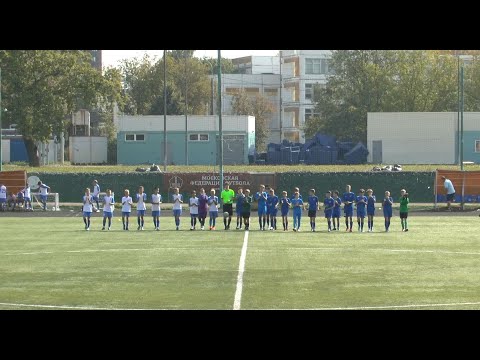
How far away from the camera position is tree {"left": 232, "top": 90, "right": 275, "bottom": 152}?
10681 cm

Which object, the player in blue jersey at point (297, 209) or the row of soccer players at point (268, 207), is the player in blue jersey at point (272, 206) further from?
the player in blue jersey at point (297, 209)

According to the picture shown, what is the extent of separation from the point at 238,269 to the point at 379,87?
69967mm

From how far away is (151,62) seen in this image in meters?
116

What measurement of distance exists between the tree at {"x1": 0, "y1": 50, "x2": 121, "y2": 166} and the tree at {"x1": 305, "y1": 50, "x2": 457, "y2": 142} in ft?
80.6

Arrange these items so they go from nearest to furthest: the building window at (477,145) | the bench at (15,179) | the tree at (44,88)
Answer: the bench at (15,179) < the tree at (44,88) < the building window at (477,145)

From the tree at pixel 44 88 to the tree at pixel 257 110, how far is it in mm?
32328

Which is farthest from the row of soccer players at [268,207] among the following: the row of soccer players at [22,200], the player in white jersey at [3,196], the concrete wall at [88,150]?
the concrete wall at [88,150]

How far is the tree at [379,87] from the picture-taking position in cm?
9162

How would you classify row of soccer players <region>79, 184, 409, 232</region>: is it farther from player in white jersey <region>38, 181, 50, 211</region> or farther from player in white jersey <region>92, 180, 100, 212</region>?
player in white jersey <region>38, 181, 50, 211</region>
